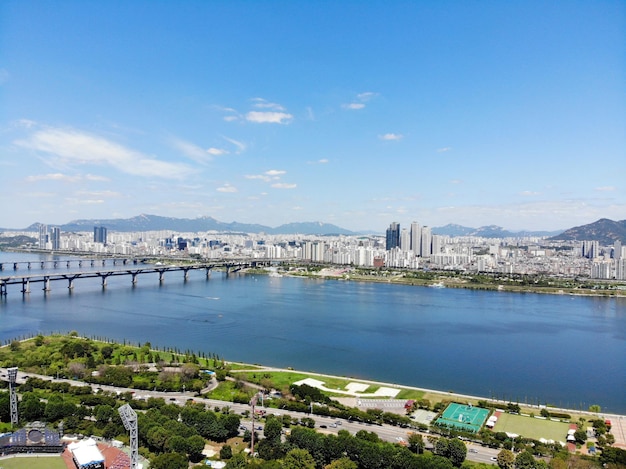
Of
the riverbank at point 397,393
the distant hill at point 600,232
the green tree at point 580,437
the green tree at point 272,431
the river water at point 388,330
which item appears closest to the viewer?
the green tree at point 272,431

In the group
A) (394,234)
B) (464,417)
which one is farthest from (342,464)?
(394,234)

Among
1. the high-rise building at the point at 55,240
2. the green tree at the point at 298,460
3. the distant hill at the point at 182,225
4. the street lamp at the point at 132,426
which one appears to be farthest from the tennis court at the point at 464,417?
the distant hill at the point at 182,225

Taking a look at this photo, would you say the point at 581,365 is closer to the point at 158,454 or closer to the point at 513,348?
the point at 513,348

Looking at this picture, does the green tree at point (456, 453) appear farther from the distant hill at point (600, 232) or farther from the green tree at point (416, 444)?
the distant hill at point (600, 232)

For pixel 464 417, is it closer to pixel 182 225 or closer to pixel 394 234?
pixel 394 234

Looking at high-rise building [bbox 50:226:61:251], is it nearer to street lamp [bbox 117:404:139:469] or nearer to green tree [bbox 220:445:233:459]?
green tree [bbox 220:445:233:459]

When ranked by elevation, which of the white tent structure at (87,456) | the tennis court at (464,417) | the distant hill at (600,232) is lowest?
the tennis court at (464,417)

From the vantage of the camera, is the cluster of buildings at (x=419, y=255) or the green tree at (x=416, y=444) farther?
the cluster of buildings at (x=419, y=255)

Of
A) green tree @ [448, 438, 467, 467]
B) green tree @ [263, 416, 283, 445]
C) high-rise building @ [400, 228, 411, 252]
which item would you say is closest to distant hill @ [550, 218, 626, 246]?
high-rise building @ [400, 228, 411, 252]
